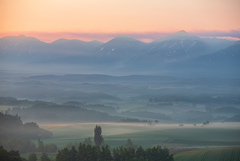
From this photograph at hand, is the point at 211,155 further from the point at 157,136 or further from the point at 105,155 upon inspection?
the point at 157,136

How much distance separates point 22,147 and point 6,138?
824 centimetres

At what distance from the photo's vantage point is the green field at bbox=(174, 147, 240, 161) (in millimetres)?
63975

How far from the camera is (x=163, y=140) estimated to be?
92.3 meters

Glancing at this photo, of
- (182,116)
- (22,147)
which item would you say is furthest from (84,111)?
(22,147)

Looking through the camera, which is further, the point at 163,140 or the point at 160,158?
the point at 163,140

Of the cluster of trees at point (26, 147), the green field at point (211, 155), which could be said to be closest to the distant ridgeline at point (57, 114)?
the cluster of trees at point (26, 147)

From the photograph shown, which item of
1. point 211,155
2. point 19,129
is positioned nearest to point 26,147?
point 19,129

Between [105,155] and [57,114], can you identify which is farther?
[57,114]

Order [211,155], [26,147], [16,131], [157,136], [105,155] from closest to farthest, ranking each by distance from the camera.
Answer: [105,155] < [211,155] < [26,147] < [157,136] < [16,131]

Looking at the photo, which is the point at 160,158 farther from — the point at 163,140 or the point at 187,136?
the point at 187,136

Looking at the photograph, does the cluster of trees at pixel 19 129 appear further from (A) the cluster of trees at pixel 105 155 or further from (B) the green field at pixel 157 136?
(A) the cluster of trees at pixel 105 155

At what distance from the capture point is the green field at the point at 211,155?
2519 inches

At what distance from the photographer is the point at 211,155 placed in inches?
2616

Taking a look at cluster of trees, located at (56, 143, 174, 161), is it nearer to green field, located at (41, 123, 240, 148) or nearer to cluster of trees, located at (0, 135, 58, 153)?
green field, located at (41, 123, 240, 148)
